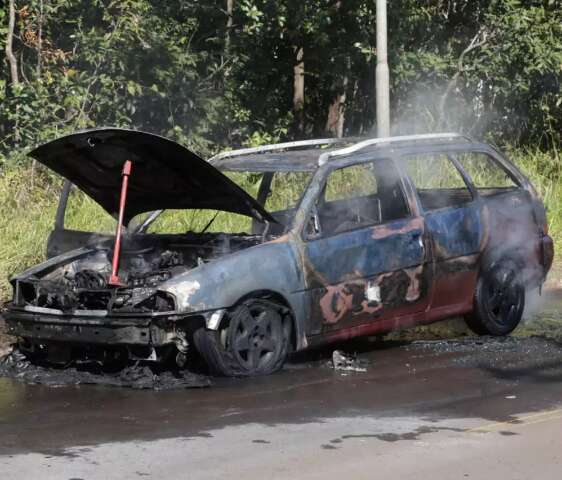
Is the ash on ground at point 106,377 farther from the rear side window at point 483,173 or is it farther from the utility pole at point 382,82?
the rear side window at point 483,173

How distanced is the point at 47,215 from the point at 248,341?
19.3ft

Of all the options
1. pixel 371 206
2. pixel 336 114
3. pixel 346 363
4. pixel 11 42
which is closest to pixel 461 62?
pixel 336 114

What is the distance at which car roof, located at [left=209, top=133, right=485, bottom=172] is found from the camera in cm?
932

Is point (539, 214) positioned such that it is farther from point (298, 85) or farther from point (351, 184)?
point (298, 85)

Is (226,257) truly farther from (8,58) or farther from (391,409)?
(8,58)

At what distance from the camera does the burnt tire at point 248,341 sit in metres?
8.39

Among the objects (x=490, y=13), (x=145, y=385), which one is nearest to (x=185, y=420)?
(x=145, y=385)

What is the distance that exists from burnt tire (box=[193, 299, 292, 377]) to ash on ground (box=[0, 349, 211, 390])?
20cm

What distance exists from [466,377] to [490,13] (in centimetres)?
1070

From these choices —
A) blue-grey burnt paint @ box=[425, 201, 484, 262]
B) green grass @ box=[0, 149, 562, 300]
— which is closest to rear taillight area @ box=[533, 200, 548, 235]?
blue-grey burnt paint @ box=[425, 201, 484, 262]

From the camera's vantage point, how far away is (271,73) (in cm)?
1886

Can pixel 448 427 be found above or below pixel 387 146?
below

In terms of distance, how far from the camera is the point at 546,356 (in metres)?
9.36

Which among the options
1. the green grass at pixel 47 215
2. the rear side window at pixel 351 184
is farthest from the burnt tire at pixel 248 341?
the green grass at pixel 47 215
